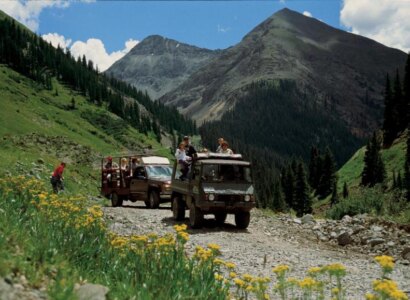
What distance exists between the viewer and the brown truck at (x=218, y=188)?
17359 mm

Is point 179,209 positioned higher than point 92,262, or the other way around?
point 92,262

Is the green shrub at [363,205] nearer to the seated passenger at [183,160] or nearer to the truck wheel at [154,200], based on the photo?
the seated passenger at [183,160]

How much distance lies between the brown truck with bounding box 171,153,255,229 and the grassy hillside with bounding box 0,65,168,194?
540 inches

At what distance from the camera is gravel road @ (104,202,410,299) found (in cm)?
1151

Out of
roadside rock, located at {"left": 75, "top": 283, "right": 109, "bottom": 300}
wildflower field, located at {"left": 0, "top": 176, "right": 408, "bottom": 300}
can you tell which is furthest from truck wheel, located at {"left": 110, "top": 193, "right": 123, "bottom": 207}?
roadside rock, located at {"left": 75, "top": 283, "right": 109, "bottom": 300}

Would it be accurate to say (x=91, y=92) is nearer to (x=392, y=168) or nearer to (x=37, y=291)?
(x=392, y=168)

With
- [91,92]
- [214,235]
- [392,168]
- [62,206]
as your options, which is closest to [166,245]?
[62,206]

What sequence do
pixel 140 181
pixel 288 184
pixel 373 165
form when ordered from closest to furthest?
pixel 140 181
pixel 373 165
pixel 288 184

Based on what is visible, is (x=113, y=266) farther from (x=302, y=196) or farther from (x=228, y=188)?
(x=302, y=196)

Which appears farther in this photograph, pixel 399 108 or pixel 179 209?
pixel 399 108

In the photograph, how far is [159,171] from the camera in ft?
89.2

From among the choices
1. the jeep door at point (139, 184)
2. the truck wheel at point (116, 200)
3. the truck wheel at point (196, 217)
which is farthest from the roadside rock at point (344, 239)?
the truck wheel at point (116, 200)

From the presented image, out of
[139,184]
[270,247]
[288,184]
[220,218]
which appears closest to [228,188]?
[220,218]

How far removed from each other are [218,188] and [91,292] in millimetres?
12548
